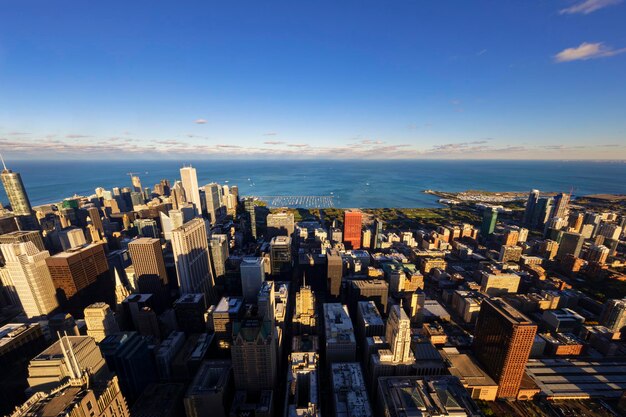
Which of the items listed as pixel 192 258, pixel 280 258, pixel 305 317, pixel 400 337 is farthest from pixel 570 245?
pixel 192 258

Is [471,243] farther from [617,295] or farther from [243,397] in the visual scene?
[243,397]

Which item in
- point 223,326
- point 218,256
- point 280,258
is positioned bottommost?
point 223,326

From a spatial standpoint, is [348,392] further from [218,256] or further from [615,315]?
[615,315]

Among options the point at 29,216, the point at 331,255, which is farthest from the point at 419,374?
the point at 29,216

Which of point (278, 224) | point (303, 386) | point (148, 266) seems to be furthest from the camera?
point (278, 224)

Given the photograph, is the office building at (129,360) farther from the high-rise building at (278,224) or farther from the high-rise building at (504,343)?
the high-rise building at (278,224)

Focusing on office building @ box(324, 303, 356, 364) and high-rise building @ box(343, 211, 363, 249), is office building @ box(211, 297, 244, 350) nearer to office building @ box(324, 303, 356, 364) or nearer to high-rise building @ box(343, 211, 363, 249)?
office building @ box(324, 303, 356, 364)
